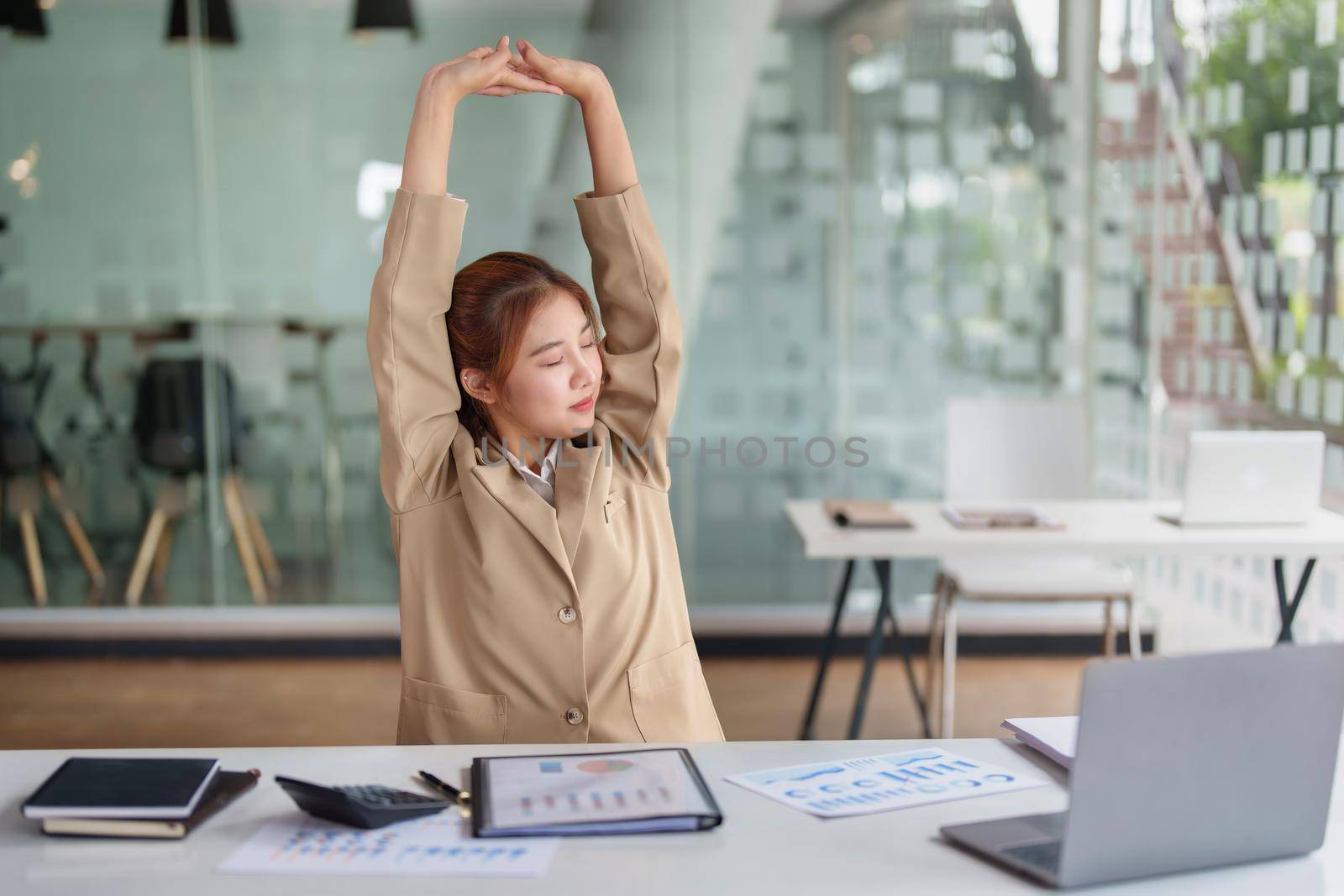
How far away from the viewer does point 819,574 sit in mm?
4648

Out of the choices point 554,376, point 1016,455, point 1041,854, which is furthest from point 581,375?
point 1016,455

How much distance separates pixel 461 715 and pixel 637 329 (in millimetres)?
582

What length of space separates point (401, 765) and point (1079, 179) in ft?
12.5

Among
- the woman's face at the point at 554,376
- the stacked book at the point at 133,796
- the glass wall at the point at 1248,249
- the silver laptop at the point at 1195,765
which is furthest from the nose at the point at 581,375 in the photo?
the glass wall at the point at 1248,249

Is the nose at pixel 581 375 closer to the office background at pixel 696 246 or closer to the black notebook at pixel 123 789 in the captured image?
the black notebook at pixel 123 789

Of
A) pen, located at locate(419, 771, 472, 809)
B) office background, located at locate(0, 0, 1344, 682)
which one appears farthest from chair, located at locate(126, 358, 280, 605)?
pen, located at locate(419, 771, 472, 809)

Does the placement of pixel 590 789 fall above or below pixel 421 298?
below

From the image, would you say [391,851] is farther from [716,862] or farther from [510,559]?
[510,559]

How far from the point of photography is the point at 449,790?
1312 millimetres

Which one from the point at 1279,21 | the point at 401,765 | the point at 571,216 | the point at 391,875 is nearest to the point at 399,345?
the point at 401,765

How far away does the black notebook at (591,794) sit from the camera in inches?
47.4

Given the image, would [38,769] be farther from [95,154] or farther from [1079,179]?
[1079,179]

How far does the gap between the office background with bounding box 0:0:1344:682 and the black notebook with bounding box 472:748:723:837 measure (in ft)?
10.6

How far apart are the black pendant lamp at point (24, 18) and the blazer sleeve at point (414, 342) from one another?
11.2ft
